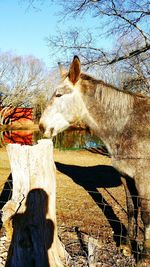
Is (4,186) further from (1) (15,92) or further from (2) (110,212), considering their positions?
(1) (15,92)

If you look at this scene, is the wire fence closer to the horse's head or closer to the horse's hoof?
the horse's hoof

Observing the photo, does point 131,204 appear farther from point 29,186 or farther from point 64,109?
point 29,186

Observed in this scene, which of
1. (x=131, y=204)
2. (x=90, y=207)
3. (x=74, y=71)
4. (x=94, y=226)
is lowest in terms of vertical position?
(x=94, y=226)

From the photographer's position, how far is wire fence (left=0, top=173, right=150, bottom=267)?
4359 millimetres

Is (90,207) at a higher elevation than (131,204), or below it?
below

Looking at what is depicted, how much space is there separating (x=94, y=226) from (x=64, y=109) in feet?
6.80

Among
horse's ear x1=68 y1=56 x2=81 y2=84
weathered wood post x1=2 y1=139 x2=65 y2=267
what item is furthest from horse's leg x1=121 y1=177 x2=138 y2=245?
weathered wood post x1=2 y1=139 x2=65 y2=267

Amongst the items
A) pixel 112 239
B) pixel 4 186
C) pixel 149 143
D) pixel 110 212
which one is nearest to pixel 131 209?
pixel 112 239

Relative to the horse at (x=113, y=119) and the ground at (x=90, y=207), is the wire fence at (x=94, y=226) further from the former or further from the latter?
the horse at (x=113, y=119)

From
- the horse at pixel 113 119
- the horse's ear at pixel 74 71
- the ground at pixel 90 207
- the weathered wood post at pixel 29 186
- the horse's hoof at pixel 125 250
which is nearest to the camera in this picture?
the weathered wood post at pixel 29 186

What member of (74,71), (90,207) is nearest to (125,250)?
(90,207)

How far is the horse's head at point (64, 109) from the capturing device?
487 cm

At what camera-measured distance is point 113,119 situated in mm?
4578

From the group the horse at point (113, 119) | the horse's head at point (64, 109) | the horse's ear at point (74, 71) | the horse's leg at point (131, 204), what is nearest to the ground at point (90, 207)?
the horse's leg at point (131, 204)
